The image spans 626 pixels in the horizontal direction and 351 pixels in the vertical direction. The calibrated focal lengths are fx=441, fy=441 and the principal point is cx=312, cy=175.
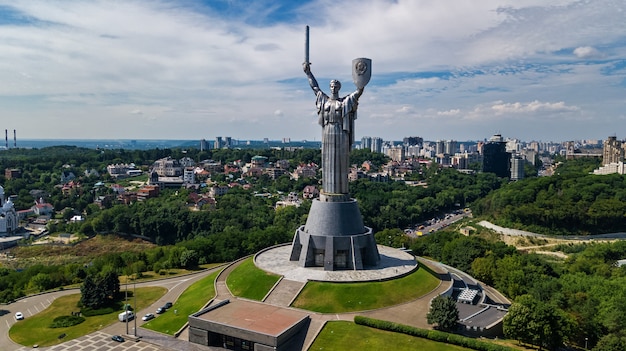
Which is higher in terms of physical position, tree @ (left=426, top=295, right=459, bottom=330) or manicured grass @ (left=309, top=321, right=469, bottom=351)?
tree @ (left=426, top=295, right=459, bottom=330)

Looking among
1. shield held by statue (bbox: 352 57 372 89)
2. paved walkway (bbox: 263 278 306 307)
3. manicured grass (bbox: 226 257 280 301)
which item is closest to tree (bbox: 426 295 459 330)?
paved walkway (bbox: 263 278 306 307)

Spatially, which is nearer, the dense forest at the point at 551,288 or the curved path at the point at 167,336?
the dense forest at the point at 551,288

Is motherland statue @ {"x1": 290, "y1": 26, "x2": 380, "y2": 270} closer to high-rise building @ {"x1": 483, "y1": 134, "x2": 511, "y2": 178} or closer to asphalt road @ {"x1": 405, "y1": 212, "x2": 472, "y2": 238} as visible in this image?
asphalt road @ {"x1": 405, "y1": 212, "x2": 472, "y2": 238}

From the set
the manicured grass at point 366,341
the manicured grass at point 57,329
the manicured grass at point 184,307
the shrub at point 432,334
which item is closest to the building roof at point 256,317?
the manicured grass at point 366,341

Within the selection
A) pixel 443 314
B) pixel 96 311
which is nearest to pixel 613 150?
pixel 443 314

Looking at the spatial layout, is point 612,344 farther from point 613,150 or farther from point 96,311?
point 613,150

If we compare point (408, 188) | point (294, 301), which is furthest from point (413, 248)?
point (408, 188)

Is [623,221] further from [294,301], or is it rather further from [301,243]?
[294,301]

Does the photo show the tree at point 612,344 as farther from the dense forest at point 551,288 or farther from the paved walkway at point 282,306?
the paved walkway at point 282,306
